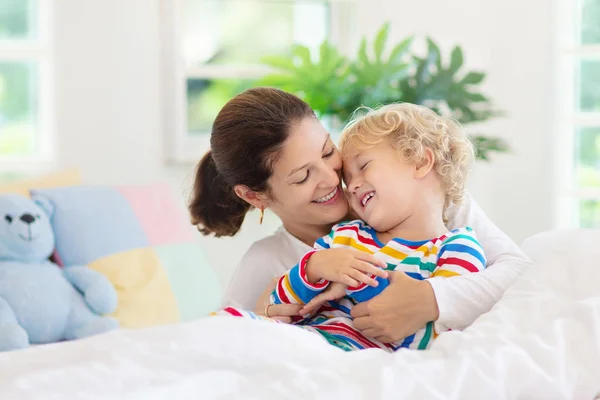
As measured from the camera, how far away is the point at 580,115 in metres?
3.88

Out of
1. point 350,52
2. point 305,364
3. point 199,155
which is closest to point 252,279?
point 305,364

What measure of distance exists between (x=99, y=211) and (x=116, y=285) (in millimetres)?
261

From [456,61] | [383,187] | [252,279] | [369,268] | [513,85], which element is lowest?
[252,279]

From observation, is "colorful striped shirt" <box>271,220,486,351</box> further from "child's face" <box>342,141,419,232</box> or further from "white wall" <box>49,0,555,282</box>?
"white wall" <box>49,0,555,282</box>

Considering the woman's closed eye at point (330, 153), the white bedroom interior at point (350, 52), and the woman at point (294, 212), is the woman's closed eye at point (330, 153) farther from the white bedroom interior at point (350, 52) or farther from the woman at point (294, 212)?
the white bedroom interior at point (350, 52)

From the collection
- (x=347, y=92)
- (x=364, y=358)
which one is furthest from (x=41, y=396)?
(x=347, y=92)

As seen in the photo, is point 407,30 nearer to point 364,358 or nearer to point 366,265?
point 366,265

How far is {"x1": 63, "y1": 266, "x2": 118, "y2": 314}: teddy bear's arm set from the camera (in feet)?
7.50

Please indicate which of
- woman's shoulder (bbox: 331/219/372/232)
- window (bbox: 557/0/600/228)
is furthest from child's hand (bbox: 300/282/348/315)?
window (bbox: 557/0/600/228)

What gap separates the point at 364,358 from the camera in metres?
1.05

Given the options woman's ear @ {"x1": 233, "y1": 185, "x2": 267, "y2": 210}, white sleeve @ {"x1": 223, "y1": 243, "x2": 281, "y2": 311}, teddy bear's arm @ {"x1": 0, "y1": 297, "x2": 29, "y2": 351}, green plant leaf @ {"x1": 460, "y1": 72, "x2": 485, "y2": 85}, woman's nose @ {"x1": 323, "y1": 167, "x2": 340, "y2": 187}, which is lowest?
teddy bear's arm @ {"x1": 0, "y1": 297, "x2": 29, "y2": 351}

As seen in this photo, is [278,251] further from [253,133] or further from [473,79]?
[473,79]

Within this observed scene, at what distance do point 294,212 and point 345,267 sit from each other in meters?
0.31

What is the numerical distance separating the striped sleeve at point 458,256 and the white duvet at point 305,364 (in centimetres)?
22
